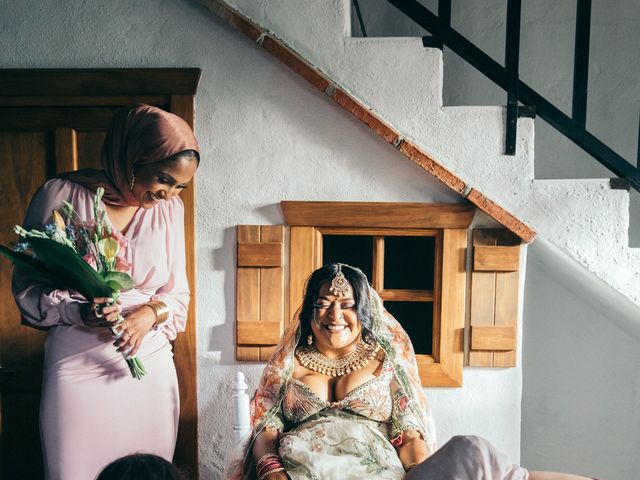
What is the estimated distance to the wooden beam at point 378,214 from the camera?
7.48ft

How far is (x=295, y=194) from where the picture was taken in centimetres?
232

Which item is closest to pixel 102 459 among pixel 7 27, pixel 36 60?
pixel 36 60

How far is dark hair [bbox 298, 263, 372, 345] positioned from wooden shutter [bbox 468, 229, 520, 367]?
57 centimetres

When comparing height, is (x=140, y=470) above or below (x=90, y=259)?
below

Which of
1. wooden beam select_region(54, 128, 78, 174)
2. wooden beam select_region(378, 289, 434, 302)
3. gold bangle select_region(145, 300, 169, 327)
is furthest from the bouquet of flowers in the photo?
wooden beam select_region(378, 289, 434, 302)

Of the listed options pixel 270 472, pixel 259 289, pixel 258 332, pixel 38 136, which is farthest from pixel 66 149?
pixel 270 472

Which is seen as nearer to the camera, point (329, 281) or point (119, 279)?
point (119, 279)

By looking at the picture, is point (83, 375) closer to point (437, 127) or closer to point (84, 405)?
point (84, 405)

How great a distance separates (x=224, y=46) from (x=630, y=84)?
1947mm

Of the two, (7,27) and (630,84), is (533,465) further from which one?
(7,27)

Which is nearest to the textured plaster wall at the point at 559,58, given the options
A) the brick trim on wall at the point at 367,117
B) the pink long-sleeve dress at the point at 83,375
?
the brick trim on wall at the point at 367,117

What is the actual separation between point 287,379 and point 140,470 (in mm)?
879

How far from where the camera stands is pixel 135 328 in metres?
2.00

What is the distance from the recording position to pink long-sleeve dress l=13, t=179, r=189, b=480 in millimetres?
1972
